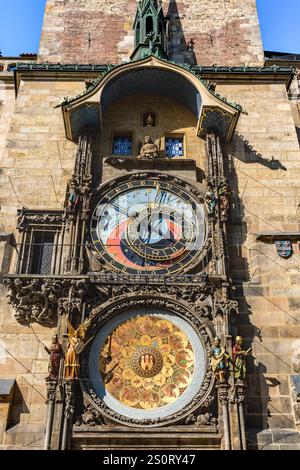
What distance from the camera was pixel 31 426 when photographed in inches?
390

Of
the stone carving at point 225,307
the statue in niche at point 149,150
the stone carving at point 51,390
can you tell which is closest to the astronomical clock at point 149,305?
the stone carving at point 225,307

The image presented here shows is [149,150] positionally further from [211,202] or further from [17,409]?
[17,409]

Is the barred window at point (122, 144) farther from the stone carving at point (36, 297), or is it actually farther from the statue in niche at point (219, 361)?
the statue in niche at point (219, 361)

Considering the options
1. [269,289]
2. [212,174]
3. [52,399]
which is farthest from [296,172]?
[52,399]

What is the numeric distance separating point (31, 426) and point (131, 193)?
206 inches

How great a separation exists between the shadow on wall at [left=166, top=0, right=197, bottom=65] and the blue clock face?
220 inches

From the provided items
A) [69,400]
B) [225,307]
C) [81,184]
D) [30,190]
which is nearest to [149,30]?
[81,184]

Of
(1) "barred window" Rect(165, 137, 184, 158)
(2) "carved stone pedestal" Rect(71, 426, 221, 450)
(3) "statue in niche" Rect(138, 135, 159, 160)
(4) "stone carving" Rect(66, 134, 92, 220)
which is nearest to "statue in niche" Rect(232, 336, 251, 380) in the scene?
(2) "carved stone pedestal" Rect(71, 426, 221, 450)

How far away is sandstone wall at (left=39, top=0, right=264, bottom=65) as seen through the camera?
16.6 m

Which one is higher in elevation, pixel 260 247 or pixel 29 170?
pixel 29 170

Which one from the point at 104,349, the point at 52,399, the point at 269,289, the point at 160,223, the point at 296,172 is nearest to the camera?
the point at 52,399

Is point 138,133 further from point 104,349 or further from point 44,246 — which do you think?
point 104,349

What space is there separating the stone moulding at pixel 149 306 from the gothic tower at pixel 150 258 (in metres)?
0.03

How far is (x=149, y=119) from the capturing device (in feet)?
45.6
